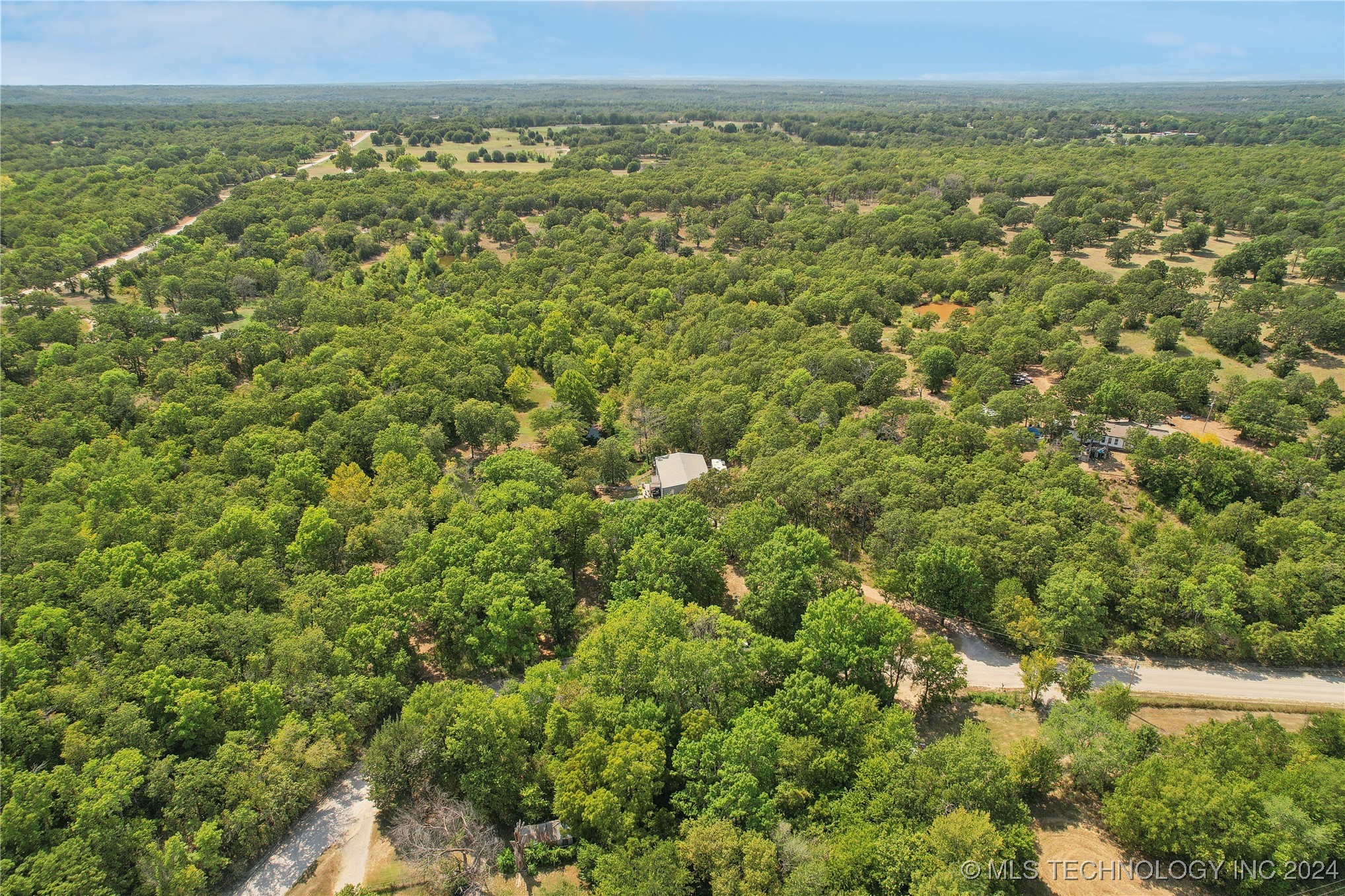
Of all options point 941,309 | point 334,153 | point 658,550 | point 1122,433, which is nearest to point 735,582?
point 658,550

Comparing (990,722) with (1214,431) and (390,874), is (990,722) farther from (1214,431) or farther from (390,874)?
(1214,431)

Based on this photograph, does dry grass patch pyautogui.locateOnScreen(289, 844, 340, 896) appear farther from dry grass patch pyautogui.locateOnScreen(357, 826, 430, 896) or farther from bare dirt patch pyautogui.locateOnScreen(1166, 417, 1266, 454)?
bare dirt patch pyautogui.locateOnScreen(1166, 417, 1266, 454)

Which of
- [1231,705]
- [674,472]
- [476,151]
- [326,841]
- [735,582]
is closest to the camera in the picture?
[326,841]

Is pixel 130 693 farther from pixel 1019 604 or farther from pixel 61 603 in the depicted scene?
pixel 1019 604

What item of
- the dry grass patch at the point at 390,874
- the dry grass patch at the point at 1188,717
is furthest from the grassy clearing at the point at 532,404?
the dry grass patch at the point at 1188,717

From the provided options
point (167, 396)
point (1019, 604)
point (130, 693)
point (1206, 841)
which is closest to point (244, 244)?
point (167, 396)
